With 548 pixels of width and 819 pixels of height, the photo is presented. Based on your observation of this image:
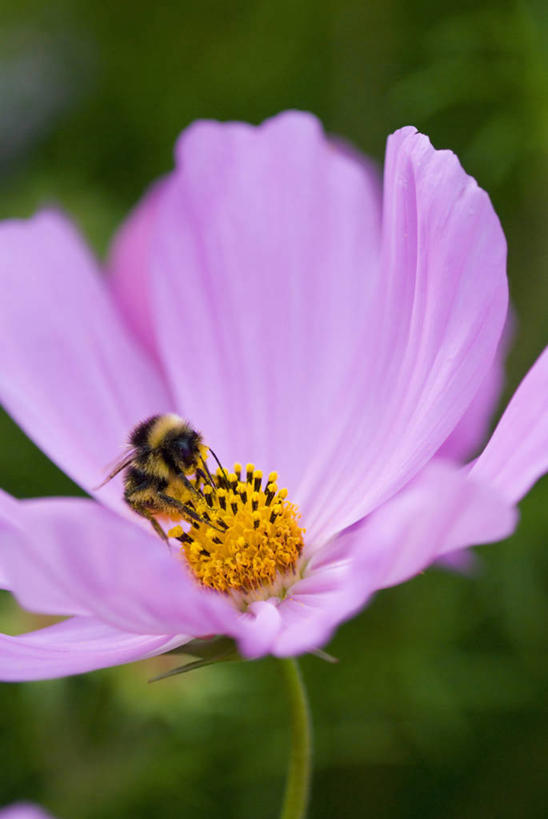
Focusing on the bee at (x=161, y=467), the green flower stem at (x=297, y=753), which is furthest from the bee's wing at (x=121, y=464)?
the green flower stem at (x=297, y=753)

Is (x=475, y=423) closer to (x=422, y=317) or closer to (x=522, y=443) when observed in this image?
(x=422, y=317)

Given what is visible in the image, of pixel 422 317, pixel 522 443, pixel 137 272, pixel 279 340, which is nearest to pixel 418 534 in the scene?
pixel 522 443

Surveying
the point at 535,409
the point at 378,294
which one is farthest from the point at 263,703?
the point at 535,409

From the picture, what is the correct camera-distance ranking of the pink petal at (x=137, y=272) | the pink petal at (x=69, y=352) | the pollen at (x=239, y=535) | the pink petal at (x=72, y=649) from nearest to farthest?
the pink petal at (x=72, y=649) < the pollen at (x=239, y=535) < the pink petal at (x=69, y=352) < the pink petal at (x=137, y=272)

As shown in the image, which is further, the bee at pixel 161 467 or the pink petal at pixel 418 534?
the bee at pixel 161 467

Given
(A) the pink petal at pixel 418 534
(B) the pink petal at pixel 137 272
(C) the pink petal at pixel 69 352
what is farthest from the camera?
(B) the pink petal at pixel 137 272

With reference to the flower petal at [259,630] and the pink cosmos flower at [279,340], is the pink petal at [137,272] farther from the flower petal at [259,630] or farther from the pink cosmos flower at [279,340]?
the flower petal at [259,630]

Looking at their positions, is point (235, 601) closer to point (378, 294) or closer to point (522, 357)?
point (378, 294)
